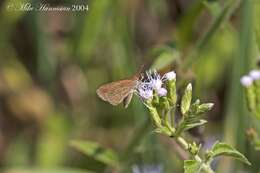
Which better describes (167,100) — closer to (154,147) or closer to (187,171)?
(187,171)

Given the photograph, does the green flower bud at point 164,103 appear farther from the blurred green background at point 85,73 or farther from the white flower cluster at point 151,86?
the blurred green background at point 85,73

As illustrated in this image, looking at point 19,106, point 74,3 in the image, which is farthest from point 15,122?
point 74,3

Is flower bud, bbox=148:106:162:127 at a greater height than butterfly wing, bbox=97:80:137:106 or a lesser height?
lesser

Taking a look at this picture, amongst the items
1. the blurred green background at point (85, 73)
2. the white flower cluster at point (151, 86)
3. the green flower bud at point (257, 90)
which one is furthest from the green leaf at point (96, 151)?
the green flower bud at point (257, 90)

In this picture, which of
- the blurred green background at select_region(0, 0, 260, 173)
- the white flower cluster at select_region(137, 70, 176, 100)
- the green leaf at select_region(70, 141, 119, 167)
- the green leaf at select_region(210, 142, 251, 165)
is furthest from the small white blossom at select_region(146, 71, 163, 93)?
the blurred green background at select_region(0, 0, 260, 173)

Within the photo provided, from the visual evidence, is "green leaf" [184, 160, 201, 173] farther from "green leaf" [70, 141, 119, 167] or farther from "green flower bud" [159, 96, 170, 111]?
"green leaf" [70, 141, 119, 167]

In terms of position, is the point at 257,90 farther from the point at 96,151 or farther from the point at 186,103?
the point at 96,151

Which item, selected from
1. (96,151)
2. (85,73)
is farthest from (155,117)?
(85,73)
